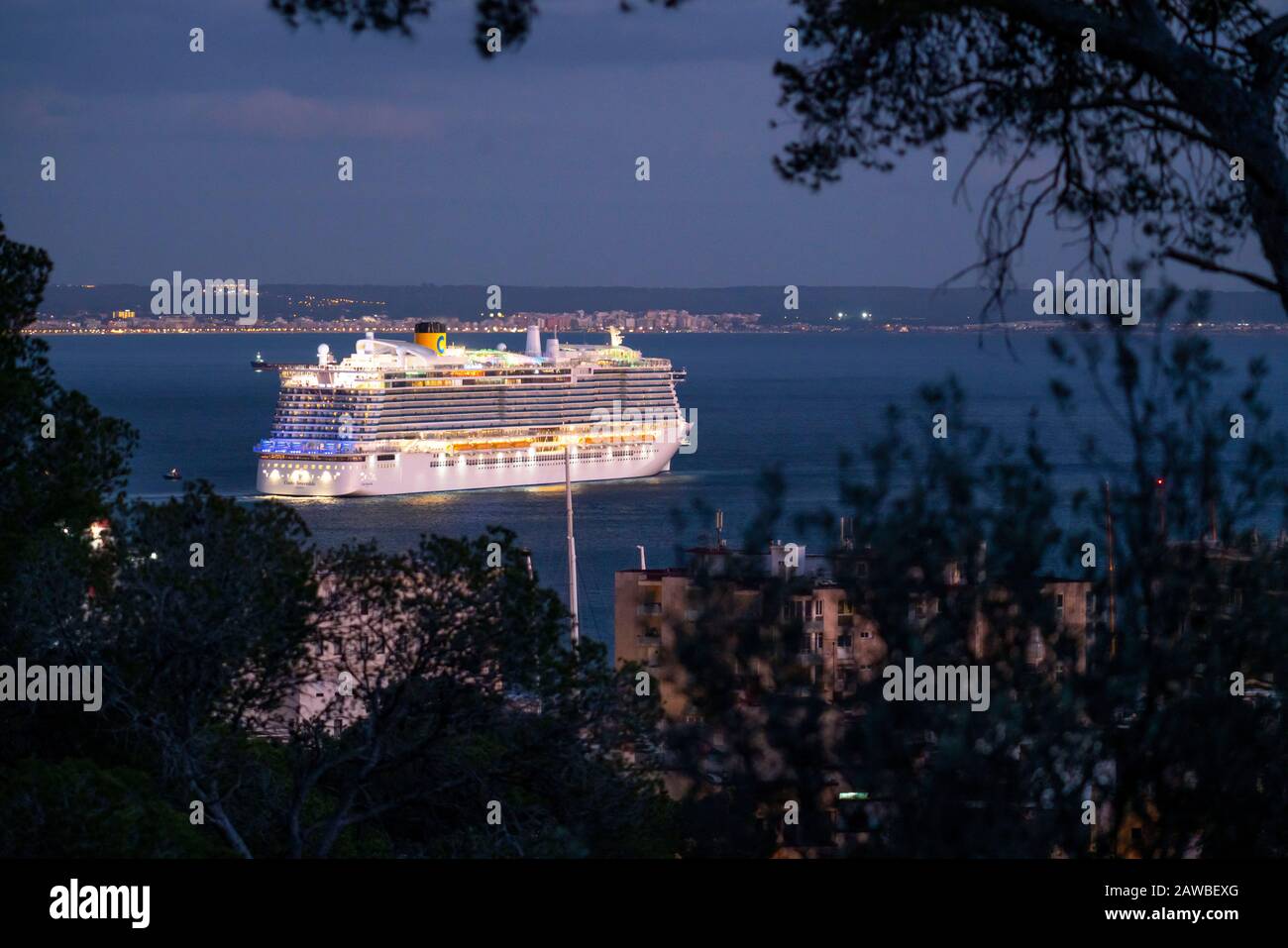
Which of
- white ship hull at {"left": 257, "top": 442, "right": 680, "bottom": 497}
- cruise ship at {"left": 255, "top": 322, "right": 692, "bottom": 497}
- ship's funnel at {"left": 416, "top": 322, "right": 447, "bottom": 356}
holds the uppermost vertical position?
ship's funnel at {"left": 416, "top": 322, "right": 447, "bottom": 356}

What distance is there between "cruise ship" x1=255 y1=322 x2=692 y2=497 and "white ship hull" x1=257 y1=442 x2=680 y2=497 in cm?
3

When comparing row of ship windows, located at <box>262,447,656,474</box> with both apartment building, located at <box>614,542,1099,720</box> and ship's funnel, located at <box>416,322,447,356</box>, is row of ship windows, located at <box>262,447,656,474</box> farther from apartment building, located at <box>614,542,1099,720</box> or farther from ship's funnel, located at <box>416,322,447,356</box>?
apartment building, located at <box>614,542,1099,720</box>

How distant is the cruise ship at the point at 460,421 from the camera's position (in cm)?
4000

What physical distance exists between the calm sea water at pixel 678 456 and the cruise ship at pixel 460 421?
0.74 metres

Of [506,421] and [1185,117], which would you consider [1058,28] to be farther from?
[506,421]

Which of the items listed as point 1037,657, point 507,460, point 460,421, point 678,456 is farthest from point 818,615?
point 678,456

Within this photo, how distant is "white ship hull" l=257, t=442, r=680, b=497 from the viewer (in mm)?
39625

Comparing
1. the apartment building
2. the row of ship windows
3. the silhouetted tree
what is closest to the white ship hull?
the row of ship windows

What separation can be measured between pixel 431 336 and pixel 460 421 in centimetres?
529

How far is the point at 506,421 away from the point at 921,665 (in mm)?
40413

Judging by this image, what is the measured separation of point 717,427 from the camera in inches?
2212

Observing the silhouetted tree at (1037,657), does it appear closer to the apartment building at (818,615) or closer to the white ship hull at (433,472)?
the apartment building at (818,615)

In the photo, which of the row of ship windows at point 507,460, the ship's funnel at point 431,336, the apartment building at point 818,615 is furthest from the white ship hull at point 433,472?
the apartment building at point 818,615

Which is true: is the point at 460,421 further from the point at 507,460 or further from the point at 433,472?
A: the point at 433,472
